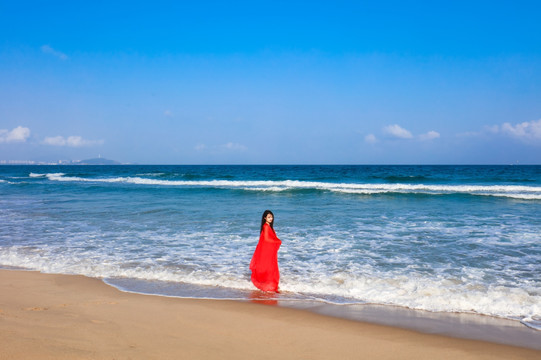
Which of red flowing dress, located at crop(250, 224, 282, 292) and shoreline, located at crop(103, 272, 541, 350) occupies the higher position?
red flowing dress, located at crop(250, 224, 282, 292)

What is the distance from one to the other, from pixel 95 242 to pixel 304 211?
868 cm

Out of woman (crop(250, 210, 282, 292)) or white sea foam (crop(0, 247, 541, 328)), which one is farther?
woman (crop(250, 210, 282, 292))

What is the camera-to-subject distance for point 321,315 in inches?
197

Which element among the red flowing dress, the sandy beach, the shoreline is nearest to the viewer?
the sandy beach

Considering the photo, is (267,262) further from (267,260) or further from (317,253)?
(317,253)

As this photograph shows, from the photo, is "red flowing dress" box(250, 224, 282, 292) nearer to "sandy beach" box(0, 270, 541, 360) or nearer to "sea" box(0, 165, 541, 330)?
"sea" box(0, 165, 541, 330)

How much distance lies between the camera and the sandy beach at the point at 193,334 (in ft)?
12.1

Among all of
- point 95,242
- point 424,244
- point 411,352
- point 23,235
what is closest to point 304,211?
point 424,244

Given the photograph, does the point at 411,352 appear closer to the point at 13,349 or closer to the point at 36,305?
the point at 13,349

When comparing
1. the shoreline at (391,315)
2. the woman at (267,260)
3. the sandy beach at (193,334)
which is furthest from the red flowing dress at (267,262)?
the sandy beach at (193,334)

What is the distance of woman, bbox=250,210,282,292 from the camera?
6211 mm

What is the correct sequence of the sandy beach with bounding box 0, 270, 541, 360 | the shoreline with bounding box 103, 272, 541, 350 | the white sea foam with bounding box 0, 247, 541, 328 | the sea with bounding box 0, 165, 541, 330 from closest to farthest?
the sandy beach with bounding box 0, 270, 541, 360, the shoreline with bounding box 103, 272, 541, 350, the white sea foam with bounding box 0, 247, 541, 328, the sea with bounding box 0, 165, 541, 330

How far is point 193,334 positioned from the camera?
420cm

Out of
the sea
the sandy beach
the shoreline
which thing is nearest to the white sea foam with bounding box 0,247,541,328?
the sea
